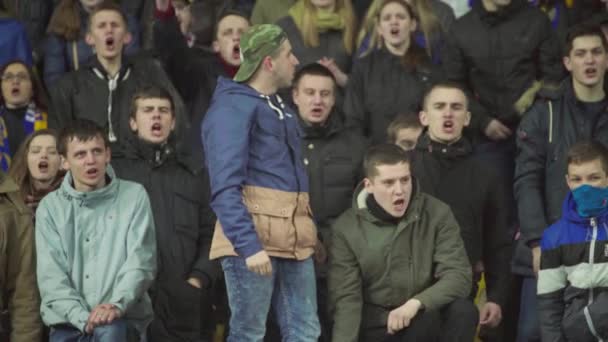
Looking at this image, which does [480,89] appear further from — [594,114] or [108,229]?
[108,229]

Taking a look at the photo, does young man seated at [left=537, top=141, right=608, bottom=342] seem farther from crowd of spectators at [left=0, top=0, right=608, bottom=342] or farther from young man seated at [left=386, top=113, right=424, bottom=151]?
young man seated at [left=386, top=113, right=424, bottom=151]

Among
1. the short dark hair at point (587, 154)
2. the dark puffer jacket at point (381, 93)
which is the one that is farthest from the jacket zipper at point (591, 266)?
the dark puffer jacket at point (381, 93)

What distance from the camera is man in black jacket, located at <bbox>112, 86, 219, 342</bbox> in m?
8.18

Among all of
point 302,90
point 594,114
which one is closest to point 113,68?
point 302,90

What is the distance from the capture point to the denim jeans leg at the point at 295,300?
24.1ft

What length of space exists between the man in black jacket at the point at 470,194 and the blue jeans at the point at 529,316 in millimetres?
125

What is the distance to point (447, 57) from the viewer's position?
9.80 meters

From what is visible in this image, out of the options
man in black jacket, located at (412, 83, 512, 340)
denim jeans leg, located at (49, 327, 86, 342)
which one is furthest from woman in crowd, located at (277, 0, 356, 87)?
denim jeans leg, located at (49, 327, 86, 342)

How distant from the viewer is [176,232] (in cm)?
840

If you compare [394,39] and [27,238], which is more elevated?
[394,39]

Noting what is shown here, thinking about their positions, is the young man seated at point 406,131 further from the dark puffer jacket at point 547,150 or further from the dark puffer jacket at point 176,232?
the dark puffer jacket at point 176,232

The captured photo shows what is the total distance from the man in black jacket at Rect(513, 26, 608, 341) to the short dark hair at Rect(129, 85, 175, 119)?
205 centimetres

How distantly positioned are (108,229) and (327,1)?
2.90 metres

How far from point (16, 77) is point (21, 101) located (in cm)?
16
